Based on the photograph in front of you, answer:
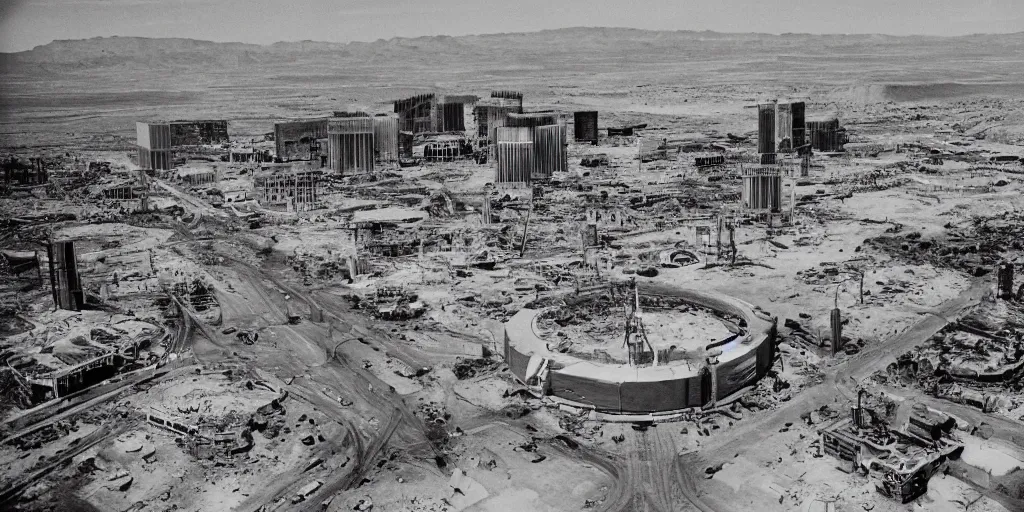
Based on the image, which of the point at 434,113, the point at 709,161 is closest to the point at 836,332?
the point at 709,161

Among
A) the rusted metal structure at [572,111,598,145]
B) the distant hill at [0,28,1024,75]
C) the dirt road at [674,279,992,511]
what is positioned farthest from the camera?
the distant hill at [0,28,1024,75]

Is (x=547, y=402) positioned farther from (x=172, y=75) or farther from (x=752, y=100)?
(x=172, y=75)

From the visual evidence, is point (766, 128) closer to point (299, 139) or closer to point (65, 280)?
point (299, 139)

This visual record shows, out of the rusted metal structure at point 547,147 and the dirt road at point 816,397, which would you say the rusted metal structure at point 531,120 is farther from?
the dirt road at point 816,397

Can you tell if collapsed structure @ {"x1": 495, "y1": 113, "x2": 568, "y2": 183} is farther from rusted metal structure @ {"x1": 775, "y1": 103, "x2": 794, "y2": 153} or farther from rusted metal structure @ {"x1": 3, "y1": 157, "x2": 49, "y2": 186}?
rusted metal structure @ {"x1": 3, "y1": 157, "x2": 49, "y2": 186}

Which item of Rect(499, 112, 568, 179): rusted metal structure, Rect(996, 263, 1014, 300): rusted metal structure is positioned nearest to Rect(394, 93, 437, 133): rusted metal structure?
Rect(499, 112, 568, 179): rusted metal structure

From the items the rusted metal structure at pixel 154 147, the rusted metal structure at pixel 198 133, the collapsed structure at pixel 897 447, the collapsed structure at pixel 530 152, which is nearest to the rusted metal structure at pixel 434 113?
the rusted metal structure at pixel 198 133

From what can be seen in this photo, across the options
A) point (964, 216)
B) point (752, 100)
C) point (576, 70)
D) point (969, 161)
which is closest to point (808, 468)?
point (964, 216)
